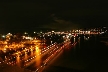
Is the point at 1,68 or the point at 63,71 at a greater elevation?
the point at 1,68

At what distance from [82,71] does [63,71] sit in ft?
4.59

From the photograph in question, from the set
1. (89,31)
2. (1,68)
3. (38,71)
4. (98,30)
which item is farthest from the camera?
(89,31)

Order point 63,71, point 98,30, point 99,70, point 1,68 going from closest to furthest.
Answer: point 1,68 → point 63,71 → point 99,70 → point 98,30

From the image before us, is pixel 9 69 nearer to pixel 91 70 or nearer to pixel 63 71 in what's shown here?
pixel 63 71

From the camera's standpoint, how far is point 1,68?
11.5 m

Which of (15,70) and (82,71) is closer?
(15,70)

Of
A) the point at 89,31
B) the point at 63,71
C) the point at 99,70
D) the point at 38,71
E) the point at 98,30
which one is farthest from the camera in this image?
the point at 89,31

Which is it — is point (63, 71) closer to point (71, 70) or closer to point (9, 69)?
point (71, 70)

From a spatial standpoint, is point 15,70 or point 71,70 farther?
point 71,70

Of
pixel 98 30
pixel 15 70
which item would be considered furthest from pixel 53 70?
pixel 98 30

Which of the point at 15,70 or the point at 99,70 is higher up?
the point at 15,70

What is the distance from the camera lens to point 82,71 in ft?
53.8

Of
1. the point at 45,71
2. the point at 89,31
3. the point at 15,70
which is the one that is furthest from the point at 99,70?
the point at 89,31

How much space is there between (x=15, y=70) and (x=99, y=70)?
26.4ft
